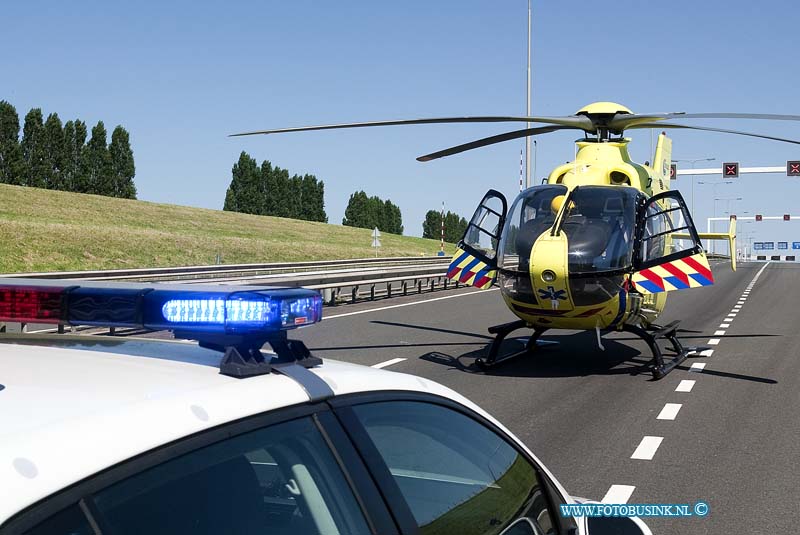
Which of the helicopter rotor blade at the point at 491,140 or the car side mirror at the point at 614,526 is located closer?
the car side mirror at the point at 614,526

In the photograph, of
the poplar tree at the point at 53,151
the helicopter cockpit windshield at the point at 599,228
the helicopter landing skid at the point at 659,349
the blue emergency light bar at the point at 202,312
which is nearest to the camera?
the blue emergency light bar at the point at 202,312

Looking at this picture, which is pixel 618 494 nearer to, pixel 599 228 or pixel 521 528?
pixel 521 528

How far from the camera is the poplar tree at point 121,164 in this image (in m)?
90.6

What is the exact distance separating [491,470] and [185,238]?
61.6m

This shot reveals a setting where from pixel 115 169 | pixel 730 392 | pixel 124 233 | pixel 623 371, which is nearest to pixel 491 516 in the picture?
pixel 730 392

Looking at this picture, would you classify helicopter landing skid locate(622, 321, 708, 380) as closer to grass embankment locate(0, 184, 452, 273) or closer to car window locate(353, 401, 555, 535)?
car window locate(353, 401, 555, 535)

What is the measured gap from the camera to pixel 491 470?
108 inches

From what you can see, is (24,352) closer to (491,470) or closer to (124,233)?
(491,470)

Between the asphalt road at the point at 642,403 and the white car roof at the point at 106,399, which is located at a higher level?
the white car roof at the point at 106,399

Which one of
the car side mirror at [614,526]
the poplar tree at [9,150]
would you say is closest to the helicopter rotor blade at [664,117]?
the car side mirror at [614,526]

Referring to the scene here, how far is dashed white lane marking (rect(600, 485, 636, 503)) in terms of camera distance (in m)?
6.38

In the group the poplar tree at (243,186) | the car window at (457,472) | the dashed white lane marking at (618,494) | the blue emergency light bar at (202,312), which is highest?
the poplar tree at (243,186)

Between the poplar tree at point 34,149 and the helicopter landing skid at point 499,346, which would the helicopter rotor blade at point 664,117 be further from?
the poplar tree at point 34,149

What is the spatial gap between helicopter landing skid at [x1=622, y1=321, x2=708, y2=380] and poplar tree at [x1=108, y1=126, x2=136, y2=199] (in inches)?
3261
